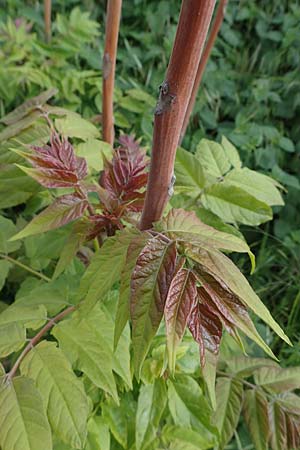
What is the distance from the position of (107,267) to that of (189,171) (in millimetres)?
366

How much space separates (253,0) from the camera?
2.40m

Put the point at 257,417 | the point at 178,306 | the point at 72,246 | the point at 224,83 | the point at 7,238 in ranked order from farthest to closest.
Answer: the point at 224,83 < the point at 7,238 < the point at 257,417 < the point at 72,246 < the point at 178,306

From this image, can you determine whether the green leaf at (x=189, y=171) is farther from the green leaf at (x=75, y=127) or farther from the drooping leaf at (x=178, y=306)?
the drooping leaf at (x=178, y=306)

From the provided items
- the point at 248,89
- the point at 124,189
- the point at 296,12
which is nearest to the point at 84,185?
the point at 124,189

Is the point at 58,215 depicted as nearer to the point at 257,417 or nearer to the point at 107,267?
the point at 107,267

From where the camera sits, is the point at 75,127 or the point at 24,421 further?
the point at 75,127

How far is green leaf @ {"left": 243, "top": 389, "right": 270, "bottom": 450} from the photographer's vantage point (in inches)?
35.2

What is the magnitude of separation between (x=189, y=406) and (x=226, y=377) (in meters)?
0.09

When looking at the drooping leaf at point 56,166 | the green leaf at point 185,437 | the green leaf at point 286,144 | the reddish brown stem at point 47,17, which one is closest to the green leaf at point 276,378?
the green leaf at point 185,437

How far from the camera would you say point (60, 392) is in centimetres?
71

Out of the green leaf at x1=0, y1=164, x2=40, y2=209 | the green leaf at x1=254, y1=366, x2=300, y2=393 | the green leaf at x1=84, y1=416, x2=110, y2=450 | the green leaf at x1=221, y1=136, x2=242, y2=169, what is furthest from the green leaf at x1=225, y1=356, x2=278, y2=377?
the green leaf at x1=0, y1=164, x2=40, y2=209

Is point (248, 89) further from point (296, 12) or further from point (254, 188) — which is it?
point (254, 188)

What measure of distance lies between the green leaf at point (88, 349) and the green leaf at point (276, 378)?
35cm

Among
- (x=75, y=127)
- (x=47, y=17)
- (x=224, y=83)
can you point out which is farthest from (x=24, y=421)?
(x=224, y=83)
